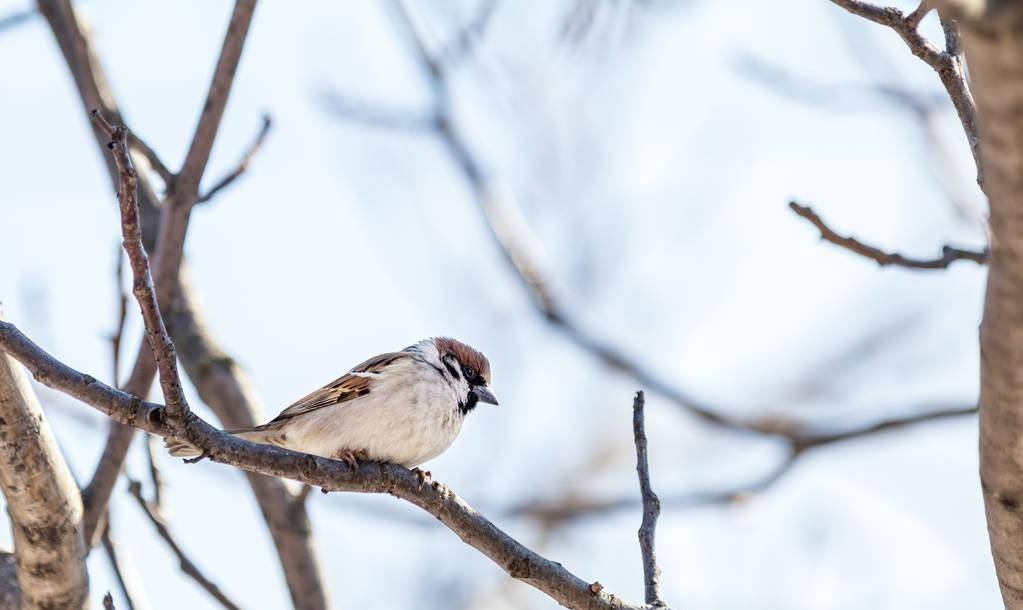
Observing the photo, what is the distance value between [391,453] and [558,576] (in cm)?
118

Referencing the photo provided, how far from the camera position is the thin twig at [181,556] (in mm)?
3418

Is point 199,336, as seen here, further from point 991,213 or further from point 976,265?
point 991,213

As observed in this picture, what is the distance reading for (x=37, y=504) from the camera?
261cm

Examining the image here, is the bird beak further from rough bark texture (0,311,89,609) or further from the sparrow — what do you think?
rough bark texture (0,311,89,609)

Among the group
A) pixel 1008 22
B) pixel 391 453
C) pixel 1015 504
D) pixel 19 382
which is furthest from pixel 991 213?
pixel 391 453

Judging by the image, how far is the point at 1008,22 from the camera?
1250 millimetres

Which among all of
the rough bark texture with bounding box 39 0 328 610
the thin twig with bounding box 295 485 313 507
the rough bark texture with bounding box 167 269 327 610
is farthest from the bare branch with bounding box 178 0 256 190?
the thin twig with bounding box 295 485 313 507

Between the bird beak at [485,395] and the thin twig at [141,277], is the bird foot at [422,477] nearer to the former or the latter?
the thin twig at [141,277]

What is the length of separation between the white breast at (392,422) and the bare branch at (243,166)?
838 millimetres

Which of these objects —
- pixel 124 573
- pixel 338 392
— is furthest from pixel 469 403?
pixel 124 573

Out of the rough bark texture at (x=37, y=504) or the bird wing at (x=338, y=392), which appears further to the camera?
the bird wing at (x=338, y=392)

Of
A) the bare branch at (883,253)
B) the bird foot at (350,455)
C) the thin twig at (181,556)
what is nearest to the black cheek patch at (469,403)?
the bird foot at (350,455)

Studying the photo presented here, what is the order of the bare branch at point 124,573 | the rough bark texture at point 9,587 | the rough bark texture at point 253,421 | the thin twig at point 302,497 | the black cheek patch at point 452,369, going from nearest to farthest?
the rough bark texture at point 9,587 < the bare branch at point 124,573 < the thin twig at point 302,497 < the rough bark texture at point 253,421 < the black cheek patch at point 452,369

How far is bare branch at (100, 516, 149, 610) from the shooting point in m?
3.27
